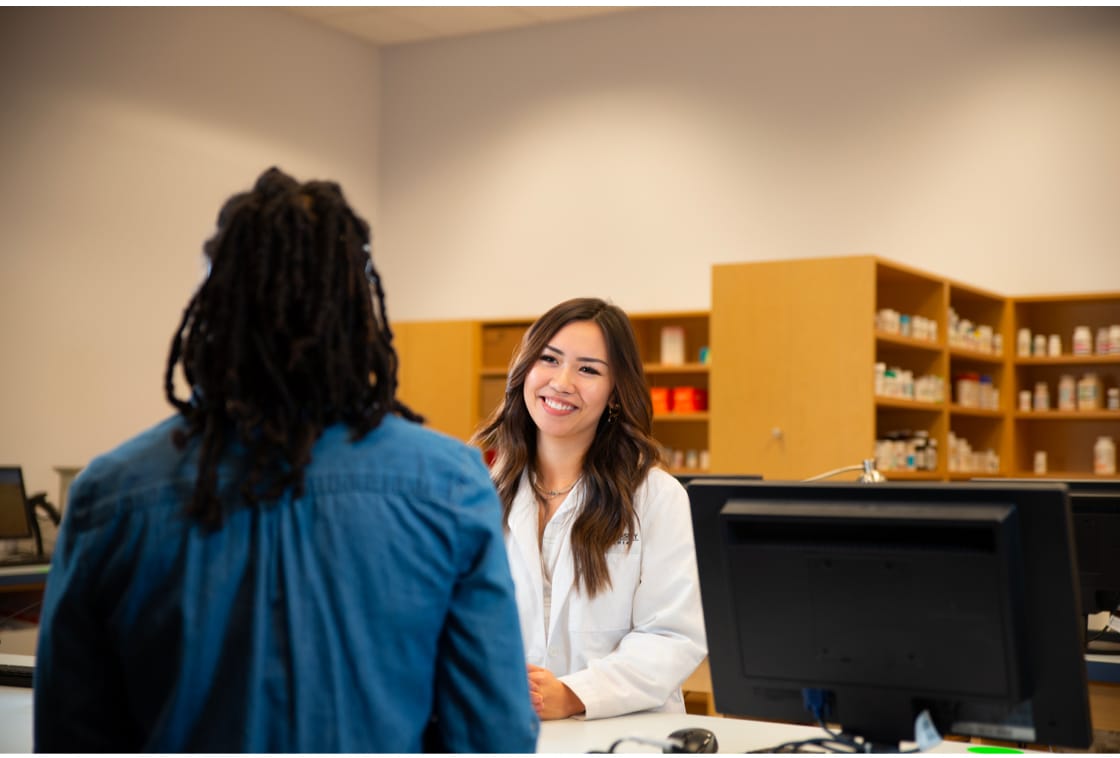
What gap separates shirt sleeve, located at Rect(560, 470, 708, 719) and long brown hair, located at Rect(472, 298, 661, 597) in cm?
6

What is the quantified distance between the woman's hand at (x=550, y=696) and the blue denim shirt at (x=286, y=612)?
740mm

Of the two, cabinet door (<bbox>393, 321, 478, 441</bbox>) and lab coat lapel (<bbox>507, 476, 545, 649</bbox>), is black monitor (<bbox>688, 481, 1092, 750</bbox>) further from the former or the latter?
cabinet door (<bbox>393, 321, 478, 441</bbox>)

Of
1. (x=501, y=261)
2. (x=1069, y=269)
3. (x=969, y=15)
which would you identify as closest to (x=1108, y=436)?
(x=1069, y=269)

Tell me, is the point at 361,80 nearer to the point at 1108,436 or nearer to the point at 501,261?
the point at 501,261

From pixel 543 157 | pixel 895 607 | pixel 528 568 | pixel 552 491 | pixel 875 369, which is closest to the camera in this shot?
pixel 895 607

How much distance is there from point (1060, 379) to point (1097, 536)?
4.64m

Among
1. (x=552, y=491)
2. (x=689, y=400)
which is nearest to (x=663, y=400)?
(x=689, y=400)

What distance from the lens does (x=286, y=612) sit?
122 cm

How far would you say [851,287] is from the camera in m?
5.58

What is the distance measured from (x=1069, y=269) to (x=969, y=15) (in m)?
1.72

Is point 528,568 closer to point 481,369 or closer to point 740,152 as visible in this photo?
point 481,369

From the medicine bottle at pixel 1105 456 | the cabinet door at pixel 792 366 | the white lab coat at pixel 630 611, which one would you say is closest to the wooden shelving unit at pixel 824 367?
the cabinet door at pixel 792 366

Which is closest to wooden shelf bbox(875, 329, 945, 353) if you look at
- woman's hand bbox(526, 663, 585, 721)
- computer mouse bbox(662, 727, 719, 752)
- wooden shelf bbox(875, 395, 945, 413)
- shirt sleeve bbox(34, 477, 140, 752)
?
wooden shelf bbox(875, 395, 945, 413)

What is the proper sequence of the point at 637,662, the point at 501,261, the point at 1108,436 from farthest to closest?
1. the point at 501,261
2. the point at 1108,436
3. the point at 637,662
